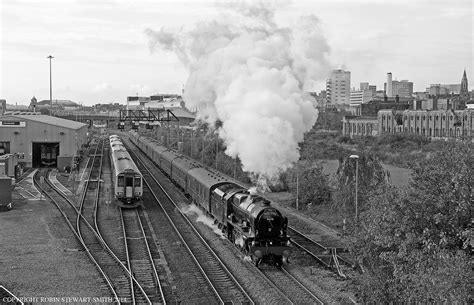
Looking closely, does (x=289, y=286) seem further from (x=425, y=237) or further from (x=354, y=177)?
(x=354, y=177)

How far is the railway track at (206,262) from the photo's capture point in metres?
18.7

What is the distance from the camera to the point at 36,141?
194ft

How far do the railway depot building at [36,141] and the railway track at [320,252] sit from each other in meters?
36.4

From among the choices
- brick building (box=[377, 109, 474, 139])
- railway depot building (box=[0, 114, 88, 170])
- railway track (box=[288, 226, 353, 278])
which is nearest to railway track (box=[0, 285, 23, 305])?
railway track (box=[288, 226, 353, 278])

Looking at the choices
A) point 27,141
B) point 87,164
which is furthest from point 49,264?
point 87,164

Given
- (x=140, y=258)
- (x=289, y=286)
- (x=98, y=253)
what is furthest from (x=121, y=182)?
(x=289, y=286)

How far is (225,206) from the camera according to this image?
2536 centimetres

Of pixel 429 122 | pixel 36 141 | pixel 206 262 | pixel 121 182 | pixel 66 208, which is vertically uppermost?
pixel 429 122

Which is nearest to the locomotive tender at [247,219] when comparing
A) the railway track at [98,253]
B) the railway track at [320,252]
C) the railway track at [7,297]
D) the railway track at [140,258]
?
the railway track at [320,252]

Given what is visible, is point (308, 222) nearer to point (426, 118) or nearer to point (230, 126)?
point (230, 126)

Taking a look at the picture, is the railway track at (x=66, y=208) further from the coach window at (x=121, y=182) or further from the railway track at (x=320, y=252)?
the railway track at (x=320, y=252)

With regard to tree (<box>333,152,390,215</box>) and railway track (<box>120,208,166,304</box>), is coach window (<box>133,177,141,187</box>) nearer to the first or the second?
railway track (<box>120,208,166,304</box>)

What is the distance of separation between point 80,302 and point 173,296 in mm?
2999

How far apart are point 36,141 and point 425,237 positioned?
52.5 m
